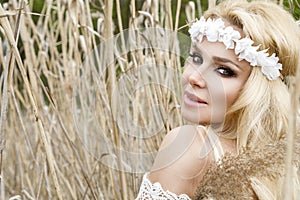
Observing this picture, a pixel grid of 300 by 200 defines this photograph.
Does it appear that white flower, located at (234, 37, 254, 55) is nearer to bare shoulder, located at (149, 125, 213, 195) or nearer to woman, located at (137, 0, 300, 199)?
woman, located at (137, 0, 300, 199)

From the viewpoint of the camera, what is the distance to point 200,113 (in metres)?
1.04

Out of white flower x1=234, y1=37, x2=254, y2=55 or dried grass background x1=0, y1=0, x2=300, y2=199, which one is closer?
white flower x1=234, y1=37, x2=254, y2=55

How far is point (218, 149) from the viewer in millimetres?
1036

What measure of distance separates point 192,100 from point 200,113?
26mm

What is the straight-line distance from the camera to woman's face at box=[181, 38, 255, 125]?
1038 millimetres

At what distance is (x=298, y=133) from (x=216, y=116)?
1.32ft

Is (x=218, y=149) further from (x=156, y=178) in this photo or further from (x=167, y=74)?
(x=167, y=74)

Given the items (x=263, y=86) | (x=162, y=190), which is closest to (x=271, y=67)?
(x=263, y=86)

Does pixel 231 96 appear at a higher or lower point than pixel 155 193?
higher

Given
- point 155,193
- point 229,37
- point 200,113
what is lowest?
point 155,193

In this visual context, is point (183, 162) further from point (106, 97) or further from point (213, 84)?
point (106, 97)

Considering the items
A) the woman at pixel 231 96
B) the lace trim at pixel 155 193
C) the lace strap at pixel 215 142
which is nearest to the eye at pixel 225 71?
the woman at pixel 231 96

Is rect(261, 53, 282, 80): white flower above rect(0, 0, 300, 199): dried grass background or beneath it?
above

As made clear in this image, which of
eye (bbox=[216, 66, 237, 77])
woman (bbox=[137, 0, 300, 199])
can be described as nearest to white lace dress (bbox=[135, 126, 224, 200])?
woman (bbox=[137, 0, 300, 199])
